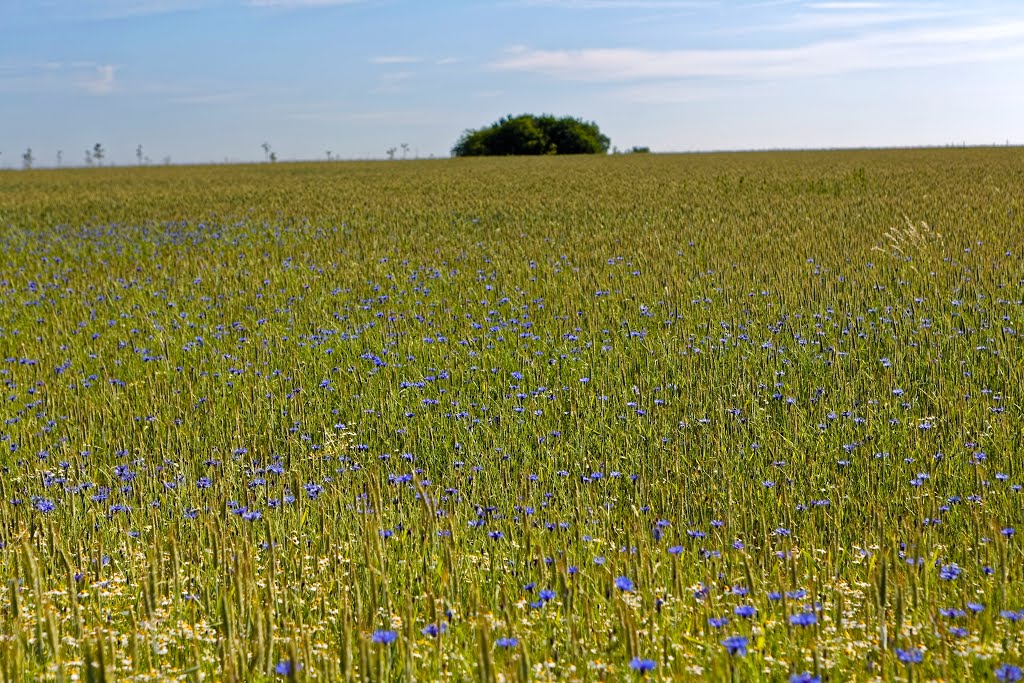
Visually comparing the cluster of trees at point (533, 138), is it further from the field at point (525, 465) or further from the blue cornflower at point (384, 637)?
the blue cornflower at point (384, 637)

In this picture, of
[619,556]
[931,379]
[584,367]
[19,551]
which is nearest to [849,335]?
[931,379]

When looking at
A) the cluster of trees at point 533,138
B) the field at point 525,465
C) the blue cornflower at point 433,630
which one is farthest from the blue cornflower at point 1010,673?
the cluster of trees at point 533,138

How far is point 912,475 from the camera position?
174 inches

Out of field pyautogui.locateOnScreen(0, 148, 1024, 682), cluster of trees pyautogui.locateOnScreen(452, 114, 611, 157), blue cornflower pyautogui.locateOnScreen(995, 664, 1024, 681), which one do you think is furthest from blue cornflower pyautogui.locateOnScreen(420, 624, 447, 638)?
cluster of trees pyautogui.locateOnScreen(452, 114, 611, 157)

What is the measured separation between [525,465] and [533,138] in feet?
252

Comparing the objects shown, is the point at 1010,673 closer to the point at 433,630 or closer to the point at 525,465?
the point at 433,630

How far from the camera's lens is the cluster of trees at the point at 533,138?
261 ft

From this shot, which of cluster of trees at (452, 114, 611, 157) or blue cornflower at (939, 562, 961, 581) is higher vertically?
cluster of trees at (452, 114, 611, 157)

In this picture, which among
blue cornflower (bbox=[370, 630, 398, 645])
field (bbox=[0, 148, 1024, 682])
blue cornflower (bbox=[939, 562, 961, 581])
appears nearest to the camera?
blue cornflower (bbox=[370, 630, 398, 645])

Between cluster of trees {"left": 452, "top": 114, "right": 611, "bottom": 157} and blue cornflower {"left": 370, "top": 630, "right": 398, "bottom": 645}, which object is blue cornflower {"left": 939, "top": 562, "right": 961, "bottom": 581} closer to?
blue cornflower {"left": 370, "top": 630, "right": 398, "bottom": 645}

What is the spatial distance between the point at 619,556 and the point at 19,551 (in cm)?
228

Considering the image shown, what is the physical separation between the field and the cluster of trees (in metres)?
69.7

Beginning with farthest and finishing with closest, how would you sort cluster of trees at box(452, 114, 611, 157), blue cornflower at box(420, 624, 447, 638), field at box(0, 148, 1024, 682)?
cluster of trees at box(452, 114, 611, 157), field at box(0, 148, 1024, 682), blue cornflower at box(420, 624, 447, 638)

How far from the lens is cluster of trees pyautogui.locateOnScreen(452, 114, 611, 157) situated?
7950 centimetres
